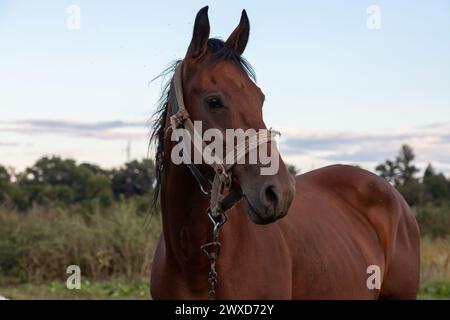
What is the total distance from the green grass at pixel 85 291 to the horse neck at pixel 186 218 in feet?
27.0

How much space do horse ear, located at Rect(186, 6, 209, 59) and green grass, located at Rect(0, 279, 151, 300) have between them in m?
8.55

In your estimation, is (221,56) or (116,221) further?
(116,221)

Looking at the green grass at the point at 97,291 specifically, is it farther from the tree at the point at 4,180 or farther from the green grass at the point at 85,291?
the tree at the point at 4,180

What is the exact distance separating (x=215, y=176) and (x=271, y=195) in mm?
393

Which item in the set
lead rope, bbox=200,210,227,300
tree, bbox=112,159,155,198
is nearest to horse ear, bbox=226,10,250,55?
lead rope, bbox=200,210,227,300

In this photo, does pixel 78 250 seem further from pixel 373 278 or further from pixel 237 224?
pixel 237 224

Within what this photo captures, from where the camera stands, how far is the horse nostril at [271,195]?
334 centimetres

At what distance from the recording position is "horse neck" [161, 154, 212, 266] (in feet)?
12.6

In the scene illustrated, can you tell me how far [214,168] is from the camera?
11.9ft

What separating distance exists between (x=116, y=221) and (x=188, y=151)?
1166cm

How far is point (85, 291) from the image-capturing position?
492 inches
